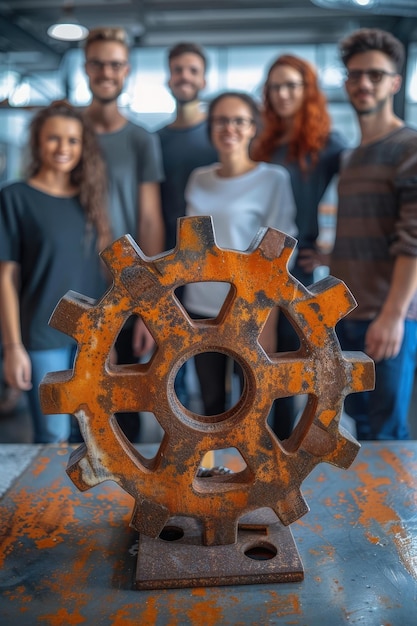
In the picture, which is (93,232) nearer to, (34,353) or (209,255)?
(34,353)

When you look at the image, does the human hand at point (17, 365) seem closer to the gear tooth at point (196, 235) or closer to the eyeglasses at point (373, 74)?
the gear tooth at point (196, 235)

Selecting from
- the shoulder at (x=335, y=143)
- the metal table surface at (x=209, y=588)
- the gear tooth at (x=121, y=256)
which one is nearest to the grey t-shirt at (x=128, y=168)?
the shoulder at (x=335, y=143)

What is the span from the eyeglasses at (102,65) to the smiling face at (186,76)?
0.30m

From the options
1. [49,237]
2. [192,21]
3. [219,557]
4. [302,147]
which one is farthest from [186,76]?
[192,21]

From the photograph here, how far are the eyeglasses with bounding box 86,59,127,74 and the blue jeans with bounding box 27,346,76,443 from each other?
1.04m

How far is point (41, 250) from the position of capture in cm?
199

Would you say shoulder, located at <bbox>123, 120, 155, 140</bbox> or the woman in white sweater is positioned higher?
shoulder, located at <bbox>123, 120, 155, 140</bbox>

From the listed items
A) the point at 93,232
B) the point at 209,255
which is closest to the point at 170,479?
the point at 209,255

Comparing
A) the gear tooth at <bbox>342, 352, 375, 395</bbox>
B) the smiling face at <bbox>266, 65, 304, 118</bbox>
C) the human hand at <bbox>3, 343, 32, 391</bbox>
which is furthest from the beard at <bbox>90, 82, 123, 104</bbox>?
the gear tooth at <bbox>342, 352, 375, 395</bbox>

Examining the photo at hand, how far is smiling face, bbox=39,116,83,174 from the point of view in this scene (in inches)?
78.1

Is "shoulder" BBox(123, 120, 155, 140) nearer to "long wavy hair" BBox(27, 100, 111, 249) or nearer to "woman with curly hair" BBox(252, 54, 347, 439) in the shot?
"long wavy hair" BBox(27, 100, 111, 249)

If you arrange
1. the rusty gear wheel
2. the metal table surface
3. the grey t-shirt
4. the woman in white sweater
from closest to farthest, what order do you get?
the metal table surface → the rusty gear wheel → the woman in white sweater → the grey t-shirt

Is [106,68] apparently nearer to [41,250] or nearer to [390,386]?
[41,250]

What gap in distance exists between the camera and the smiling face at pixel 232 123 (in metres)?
2.07
